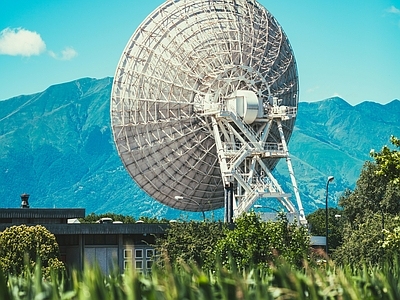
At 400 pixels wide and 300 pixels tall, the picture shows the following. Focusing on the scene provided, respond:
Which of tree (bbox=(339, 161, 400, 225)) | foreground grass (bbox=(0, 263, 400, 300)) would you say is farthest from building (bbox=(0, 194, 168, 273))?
foreground grass (bbox=(0, 263, 400, 300))

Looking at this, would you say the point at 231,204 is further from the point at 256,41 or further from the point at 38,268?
the point at 38,268

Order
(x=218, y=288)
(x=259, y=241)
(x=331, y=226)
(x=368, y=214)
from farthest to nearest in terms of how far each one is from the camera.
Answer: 1. (x=331, y=226)
2. (x=368, y=214)
3. (x=259, y=241)
4. (x=218, y=288)

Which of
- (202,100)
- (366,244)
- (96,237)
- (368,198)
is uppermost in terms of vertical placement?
(202,100)

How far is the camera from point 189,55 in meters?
85.4

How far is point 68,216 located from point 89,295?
74994 millimetres

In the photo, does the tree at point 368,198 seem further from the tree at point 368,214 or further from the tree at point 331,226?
the tree at point 331,226

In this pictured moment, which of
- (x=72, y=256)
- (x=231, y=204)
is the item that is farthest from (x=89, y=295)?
(x=231, y=204)

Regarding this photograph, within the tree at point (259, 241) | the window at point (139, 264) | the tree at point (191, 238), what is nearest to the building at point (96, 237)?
the window at point (139, 264)

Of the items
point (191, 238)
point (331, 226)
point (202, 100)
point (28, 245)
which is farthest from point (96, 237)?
point (331, 226)

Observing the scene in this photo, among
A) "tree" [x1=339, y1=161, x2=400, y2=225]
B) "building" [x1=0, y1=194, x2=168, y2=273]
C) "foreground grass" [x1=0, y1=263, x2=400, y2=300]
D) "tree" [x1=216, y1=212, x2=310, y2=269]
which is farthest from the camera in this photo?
"tree" [x1=339, y1=161, x2=400, y2=225]

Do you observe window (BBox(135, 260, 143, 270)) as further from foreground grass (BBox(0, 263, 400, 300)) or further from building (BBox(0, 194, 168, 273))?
foreground grass (BBox(0, 263, 400, 300))

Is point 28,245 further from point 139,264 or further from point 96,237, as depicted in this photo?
point 139,264

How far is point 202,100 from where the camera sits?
85875 millimetres

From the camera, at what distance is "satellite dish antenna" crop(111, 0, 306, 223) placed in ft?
280
